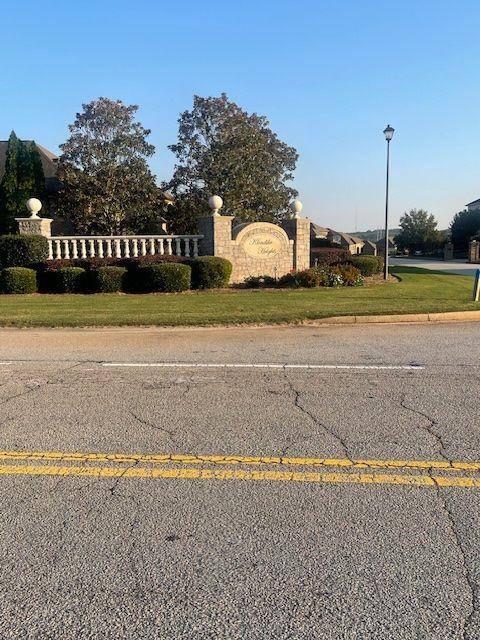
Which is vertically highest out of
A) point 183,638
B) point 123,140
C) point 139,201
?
point 123,140

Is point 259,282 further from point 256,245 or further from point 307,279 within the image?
point 307,279

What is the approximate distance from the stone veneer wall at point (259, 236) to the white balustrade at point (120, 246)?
800mm

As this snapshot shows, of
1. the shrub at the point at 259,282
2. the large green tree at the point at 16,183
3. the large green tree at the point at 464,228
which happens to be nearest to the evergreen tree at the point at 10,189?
the large green tree at the point at 16,183

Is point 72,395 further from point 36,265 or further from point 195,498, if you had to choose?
point 36,265

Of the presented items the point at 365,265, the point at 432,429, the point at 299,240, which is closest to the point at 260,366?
the point at 432,429

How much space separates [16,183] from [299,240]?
14202 mm

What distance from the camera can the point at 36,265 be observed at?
18891 mm

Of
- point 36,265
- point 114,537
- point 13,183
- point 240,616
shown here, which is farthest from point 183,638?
point 13,183

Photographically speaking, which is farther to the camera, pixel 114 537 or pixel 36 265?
pixel 36 265

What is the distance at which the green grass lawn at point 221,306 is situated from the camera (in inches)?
470

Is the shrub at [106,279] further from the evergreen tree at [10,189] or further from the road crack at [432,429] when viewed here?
the road crack at [432,429]

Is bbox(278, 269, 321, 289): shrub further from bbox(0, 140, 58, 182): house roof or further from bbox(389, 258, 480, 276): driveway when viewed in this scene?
bbox(0, 140, 58, 182): house roof

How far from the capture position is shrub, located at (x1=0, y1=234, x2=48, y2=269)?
19.4 m

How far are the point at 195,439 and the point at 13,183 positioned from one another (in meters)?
25.1
